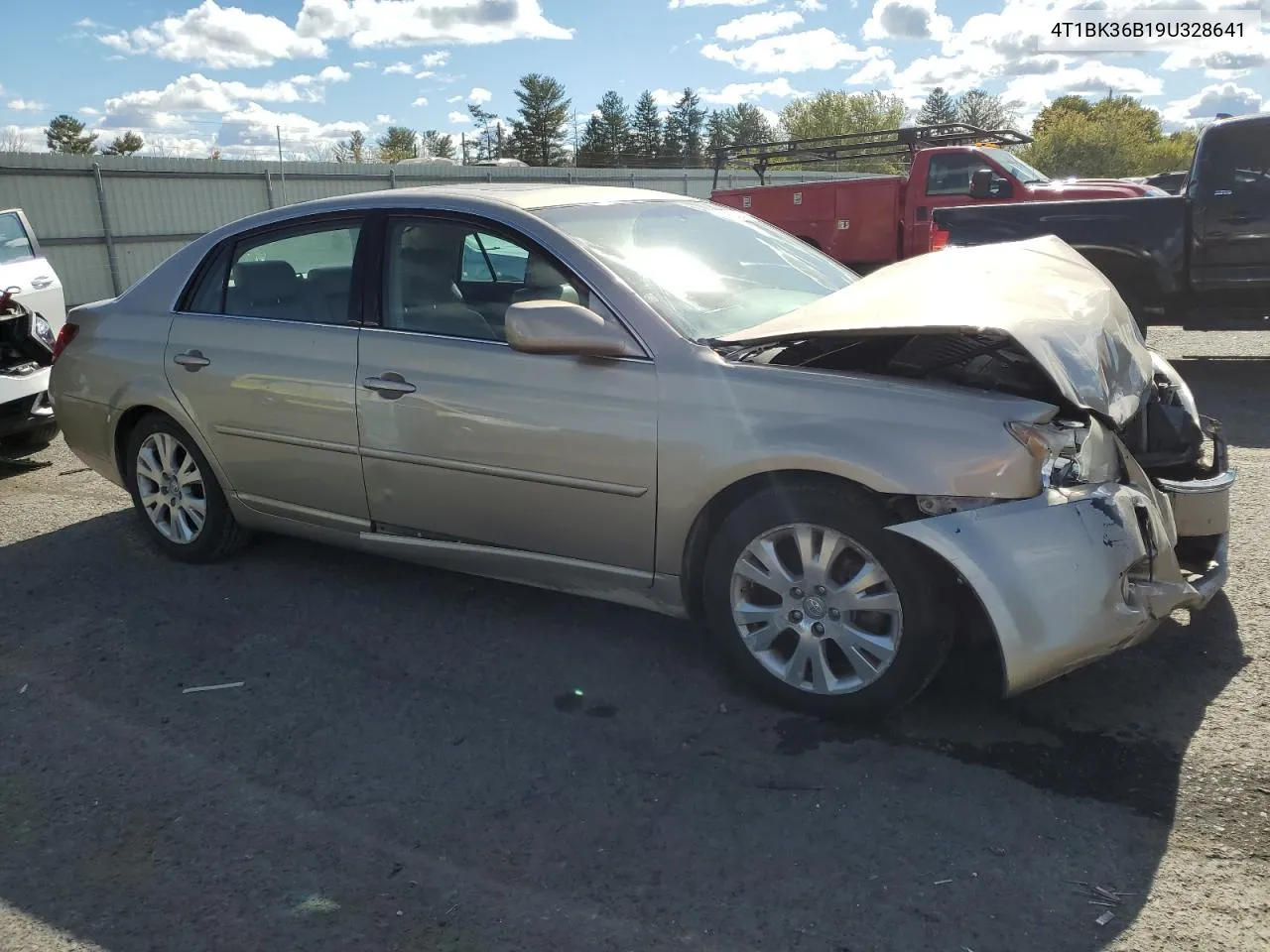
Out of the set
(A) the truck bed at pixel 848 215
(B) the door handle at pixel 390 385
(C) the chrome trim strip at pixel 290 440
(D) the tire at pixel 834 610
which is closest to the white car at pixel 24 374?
(C) the chrome trim strip at pixel 290 440

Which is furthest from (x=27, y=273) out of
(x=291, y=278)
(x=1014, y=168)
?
(x=1014, y=168)

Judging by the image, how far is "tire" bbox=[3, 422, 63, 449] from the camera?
6.90 metres

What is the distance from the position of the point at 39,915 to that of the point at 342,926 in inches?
30.3

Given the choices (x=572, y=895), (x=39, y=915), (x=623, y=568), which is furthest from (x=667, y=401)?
(x=39, y=915)

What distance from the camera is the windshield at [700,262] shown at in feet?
12.0

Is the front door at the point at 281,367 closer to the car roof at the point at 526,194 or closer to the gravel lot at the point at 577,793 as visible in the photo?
the car roof at the point at 526,194

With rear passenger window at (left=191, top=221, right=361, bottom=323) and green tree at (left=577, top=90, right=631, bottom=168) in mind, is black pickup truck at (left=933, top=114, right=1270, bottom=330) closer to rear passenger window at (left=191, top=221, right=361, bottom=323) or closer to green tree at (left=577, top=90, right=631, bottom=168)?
rear passenger window at (left=191, top=221, right=361, bottom=323)

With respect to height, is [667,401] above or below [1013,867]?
above

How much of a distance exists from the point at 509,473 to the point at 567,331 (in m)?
0.60

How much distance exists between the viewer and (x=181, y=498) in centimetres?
484

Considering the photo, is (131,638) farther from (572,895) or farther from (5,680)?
(572,895)

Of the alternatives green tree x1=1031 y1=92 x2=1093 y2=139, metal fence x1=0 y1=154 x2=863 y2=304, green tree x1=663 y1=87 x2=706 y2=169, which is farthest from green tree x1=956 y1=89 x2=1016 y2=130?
metal fence x1=0 y1=154 x2=863 y2=304

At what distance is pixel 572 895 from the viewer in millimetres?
2506

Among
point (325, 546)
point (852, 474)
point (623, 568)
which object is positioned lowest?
point (325, 546)
